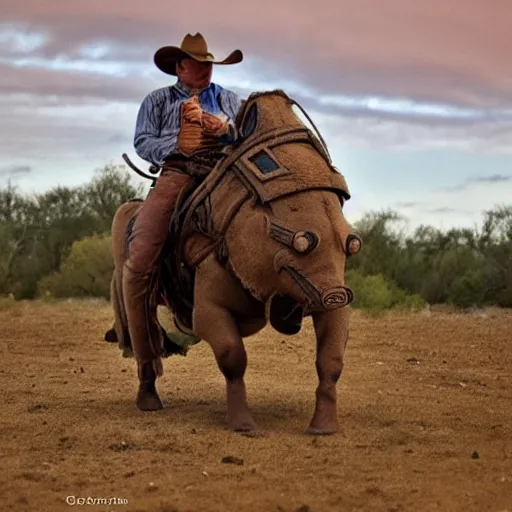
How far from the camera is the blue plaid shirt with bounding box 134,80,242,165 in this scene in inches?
328

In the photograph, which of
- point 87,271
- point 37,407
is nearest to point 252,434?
point 37,407

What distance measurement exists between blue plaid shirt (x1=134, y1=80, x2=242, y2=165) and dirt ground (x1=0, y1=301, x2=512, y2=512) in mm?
1979

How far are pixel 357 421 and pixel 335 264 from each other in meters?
1.45

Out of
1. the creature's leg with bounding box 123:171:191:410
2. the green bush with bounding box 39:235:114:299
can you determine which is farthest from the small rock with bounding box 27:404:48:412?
the green bush with bounding box 39:235:114:299

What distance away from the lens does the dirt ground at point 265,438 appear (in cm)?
571

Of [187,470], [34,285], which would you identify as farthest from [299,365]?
[34,285]

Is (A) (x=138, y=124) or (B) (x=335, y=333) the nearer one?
(B) (x=335, y=333)

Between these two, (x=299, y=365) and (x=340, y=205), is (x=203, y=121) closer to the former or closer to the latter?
(x=340, y=205)

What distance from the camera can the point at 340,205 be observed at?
7.59 metres

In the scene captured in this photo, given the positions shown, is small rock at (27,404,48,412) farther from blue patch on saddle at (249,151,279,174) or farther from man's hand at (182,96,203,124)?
blue patch on saddle at (249,151,279,174)

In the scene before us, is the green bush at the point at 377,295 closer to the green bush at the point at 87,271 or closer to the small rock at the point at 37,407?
the green bush at the point at 87,271

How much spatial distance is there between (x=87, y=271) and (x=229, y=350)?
62.4 ft

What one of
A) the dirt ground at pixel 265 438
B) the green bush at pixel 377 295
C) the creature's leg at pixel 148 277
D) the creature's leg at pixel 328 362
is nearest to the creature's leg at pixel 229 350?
the dirt ground at pixel 265 438

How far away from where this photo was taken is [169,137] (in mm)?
8336
